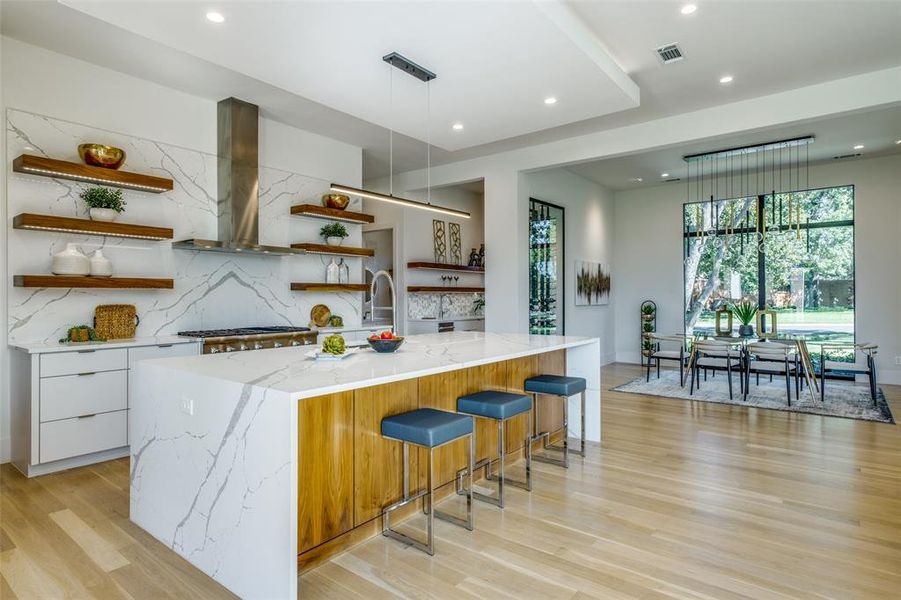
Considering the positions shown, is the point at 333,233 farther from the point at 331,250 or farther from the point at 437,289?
the point at 437,289

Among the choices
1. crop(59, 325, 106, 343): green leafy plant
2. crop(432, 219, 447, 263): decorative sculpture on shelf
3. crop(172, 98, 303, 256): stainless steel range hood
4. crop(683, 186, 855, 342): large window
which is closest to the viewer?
crop(59, 325, 106, 343): green leafy plant

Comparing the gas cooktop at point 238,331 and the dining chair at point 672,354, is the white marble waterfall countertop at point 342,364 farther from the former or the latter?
the dining chair at point 672,354

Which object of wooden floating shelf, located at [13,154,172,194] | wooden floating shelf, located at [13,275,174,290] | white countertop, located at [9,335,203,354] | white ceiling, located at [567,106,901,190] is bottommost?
white countertop, located at [9,335,203,354]

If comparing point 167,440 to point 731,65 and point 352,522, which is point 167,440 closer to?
point 352,522

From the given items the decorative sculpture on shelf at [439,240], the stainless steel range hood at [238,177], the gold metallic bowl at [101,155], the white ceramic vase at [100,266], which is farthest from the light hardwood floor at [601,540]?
the decorative sculpture on shelf at [439,240]

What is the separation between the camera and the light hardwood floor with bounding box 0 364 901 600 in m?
2.10

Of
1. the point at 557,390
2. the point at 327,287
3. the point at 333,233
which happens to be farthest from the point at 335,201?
the point at 557,390

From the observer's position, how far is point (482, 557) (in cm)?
234

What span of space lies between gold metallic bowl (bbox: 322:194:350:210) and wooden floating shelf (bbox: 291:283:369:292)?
0.86 m

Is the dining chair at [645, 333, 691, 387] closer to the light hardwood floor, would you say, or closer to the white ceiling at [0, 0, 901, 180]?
the light hardwood floor

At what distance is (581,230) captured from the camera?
8.07 metres

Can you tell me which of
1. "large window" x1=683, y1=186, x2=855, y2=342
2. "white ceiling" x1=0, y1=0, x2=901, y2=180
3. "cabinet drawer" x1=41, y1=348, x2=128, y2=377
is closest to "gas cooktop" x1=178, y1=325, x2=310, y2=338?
"cabinet drawer" x1=41, y1=348, x2=128, y2=377

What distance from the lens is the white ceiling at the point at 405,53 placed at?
2.69 meters

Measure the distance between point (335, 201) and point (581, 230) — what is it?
415 centimetres
